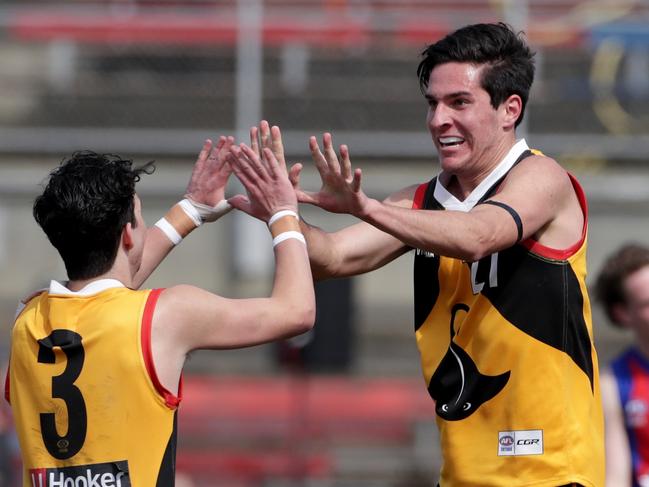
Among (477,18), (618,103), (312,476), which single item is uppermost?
(477,18)

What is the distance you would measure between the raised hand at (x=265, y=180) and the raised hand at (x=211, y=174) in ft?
1.50

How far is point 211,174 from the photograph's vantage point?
4340 millimetres

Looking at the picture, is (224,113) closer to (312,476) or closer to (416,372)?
(416,372)

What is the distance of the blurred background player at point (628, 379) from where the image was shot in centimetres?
522

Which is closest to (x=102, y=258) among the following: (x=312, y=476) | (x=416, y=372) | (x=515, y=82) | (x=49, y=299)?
(x=49, y=299)

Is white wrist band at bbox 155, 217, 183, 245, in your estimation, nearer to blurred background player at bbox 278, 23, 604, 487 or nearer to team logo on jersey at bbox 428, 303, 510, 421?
blurred background player at bbox 278, 23, 604, 487

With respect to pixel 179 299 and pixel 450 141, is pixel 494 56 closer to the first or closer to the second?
pixel 450 141

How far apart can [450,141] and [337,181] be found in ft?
1.66

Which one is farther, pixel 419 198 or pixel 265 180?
pixel 419 198

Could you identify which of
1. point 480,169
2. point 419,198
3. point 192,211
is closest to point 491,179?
point 480,169

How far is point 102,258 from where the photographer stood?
358 cm

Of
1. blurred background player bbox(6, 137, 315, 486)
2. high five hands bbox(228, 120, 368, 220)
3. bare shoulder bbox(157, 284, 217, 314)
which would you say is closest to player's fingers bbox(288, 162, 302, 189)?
high five hands bbox(228, 120, 368, 220)

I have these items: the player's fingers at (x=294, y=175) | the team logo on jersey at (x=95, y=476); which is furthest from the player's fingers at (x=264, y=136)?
the team logo on jersey at (x=95, y=476)

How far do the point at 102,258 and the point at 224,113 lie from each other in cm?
983
